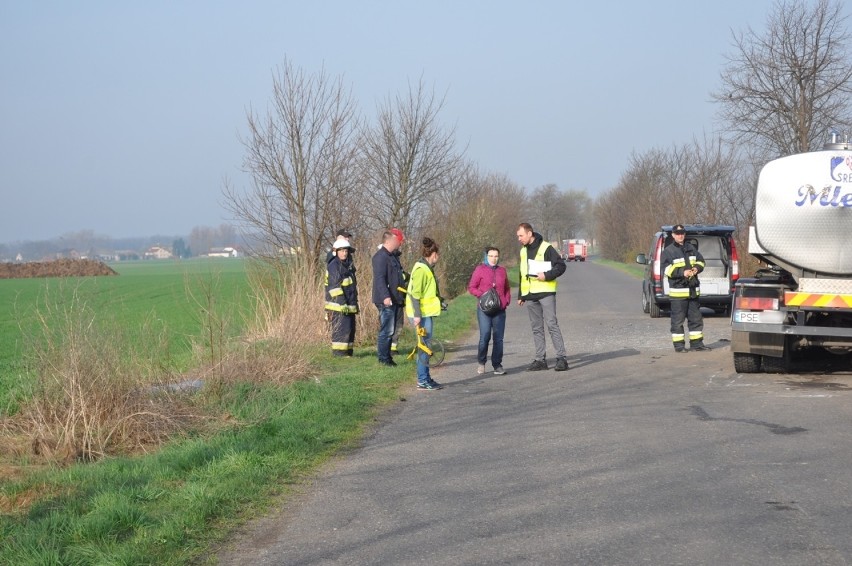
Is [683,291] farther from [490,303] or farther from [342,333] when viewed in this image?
[342,333]

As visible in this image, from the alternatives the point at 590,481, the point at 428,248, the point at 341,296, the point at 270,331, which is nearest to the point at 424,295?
the point at 428,248

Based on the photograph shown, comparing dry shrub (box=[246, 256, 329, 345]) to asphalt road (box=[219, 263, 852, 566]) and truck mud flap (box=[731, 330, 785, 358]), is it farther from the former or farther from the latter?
truck mud flap (box=[731, 330, 785, 358])

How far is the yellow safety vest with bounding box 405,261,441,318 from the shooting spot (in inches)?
477

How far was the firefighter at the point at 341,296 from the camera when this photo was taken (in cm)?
1393

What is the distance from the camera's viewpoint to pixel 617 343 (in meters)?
16.5

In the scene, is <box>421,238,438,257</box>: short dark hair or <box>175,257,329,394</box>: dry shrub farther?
<box>421,238,438,257</box>: short dark hair

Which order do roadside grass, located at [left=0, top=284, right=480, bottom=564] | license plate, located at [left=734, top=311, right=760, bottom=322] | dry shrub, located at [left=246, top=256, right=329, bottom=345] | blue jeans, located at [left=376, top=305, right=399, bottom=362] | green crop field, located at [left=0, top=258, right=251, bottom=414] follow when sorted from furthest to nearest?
dry shrub, located at [left=246, top=256, right=329, bottom=345]
blue jeans, located at [left=376, top=305, right=399, bottom=362]
license plate, located at [left=734, top=311, right=760, bottom=322]
green crop field, located at [left=0, top=258, right=251, bottom=414]
roadside grass, located at [left=0, top=284, right=480, bottom=564]

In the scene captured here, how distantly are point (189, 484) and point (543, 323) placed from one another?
715 centimetres

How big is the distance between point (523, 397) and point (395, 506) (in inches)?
189

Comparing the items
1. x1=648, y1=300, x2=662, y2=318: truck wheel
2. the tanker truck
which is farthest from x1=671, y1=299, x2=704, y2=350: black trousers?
x1=648, y1=300, x2=662, y2=318: truck wheel

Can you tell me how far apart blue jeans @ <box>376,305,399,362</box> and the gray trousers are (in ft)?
6.07

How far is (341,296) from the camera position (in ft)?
45.7

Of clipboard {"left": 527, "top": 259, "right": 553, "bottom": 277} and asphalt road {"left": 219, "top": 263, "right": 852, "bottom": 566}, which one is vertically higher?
clipboard {"left": 527, "top": 259, "right": 553, "bottom": 277}

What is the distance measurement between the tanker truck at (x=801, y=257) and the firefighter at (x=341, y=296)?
5.23 m
